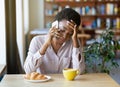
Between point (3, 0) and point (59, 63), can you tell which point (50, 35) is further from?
point (3, 0)

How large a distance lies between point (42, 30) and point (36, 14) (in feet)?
3.52

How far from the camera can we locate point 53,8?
7246mm

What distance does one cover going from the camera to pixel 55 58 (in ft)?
7.56

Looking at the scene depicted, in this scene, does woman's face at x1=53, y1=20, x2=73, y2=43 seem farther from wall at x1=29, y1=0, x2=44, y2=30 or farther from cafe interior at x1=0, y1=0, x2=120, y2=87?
wall at x1=29, y1=0, x2=44, y2=30

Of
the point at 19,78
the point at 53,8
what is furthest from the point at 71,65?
the point at 53,8

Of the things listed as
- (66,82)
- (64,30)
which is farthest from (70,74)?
(64,30)

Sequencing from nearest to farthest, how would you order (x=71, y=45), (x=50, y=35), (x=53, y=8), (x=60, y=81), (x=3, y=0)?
1. (x=60, y=81)
2. (x=50, y=35)
3. (x=71, y=45)
4. (x=3, y=0)
5. (x=53, y=8)

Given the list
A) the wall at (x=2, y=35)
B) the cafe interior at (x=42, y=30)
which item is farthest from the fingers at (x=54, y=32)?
the wall at (x=2, y=35)

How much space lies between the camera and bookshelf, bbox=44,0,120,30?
23.5 feet

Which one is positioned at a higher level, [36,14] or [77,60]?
[36,14]

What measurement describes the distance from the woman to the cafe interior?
5.6 inches

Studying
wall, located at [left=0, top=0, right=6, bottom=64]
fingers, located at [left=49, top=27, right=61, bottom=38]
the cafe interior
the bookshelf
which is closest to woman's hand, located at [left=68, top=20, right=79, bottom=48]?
fingers, located at [left=49, top=27, right=61, bottom=38]

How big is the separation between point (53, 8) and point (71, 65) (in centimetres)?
505

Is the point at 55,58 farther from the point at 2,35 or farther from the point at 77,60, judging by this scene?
the point at 2,35
